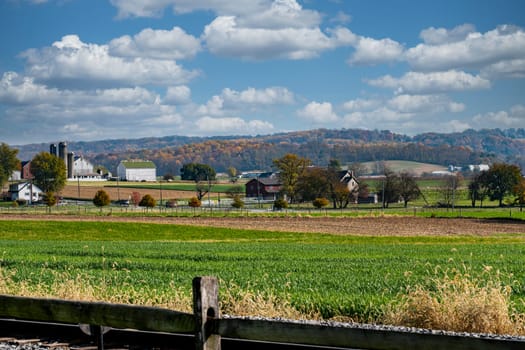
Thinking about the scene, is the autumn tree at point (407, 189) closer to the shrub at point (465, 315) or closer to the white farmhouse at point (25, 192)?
the white farmhouse at point (25, 192)

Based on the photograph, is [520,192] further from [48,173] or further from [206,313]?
[206,313]

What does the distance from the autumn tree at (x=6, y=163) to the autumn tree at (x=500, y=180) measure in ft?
328

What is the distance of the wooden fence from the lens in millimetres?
6874

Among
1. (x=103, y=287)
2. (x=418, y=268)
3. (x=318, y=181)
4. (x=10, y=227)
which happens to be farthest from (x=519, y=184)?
(x=103, y=287)

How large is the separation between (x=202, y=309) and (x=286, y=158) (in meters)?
125

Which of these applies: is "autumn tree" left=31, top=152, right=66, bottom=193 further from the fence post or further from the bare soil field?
the fence post

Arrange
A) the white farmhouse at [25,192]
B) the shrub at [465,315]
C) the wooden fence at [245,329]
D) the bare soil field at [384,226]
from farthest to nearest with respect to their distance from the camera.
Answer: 1. the white farmhouse at [25,192]
2. the bare soil field at [384,226]
3. the shrub at [465,315]
4. the wooden fence at [245,329]

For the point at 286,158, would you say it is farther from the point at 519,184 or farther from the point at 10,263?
the point at 10,263

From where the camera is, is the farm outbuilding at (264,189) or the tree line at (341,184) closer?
the tree line at (341,184)

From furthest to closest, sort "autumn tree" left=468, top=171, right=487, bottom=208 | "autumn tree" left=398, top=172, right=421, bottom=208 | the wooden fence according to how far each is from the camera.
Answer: "autumn tree" left=468, top=171, right=487, bottom=208 → "autumn tree" left=398, top=172, right=421, bottom=208 → the wooden fence

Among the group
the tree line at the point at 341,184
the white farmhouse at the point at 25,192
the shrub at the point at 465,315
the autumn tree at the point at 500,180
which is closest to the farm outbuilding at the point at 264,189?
the tree line at the point at 341,184

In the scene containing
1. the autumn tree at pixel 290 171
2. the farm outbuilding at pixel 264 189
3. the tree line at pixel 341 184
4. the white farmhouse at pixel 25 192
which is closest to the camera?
the tree line at pixel 341 184

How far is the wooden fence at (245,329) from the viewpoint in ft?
22.6

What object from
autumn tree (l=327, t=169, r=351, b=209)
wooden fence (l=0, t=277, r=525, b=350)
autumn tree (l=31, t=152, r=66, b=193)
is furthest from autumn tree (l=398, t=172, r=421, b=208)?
wooden fence (l=0, t=277, r=525, b=350)
